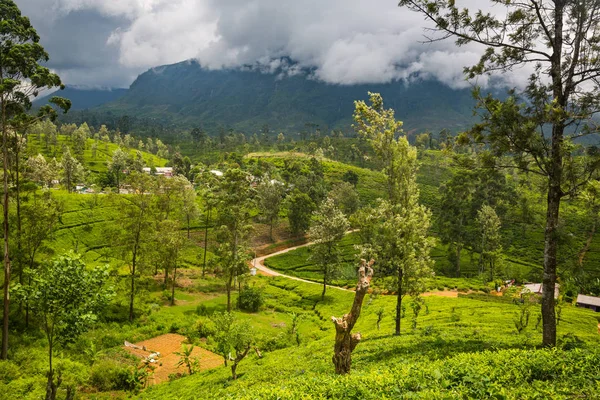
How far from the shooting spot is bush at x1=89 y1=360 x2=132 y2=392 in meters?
21.4

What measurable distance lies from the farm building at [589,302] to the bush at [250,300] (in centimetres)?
4897

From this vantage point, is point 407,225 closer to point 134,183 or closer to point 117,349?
point 117,349

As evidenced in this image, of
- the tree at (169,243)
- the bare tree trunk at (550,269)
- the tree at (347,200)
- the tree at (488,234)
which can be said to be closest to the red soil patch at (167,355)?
the tree at (169,243)

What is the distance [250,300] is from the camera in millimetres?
44125

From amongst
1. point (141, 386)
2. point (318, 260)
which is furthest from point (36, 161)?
point (141, 386)

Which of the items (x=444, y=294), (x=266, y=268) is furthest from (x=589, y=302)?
(x=266, y=268)

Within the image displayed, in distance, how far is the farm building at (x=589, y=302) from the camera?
51875 millimetres

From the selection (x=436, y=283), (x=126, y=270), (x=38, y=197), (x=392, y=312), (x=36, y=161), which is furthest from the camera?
(x=36, y=161)

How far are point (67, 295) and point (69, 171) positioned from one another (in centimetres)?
9409

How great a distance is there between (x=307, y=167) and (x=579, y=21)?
128195 mm

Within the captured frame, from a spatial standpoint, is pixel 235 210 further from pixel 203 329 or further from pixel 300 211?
pixel 300 211

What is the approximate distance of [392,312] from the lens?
132ft

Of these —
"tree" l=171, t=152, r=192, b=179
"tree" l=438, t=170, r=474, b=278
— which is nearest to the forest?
"tree" l=438, t=170, r=474, b=278

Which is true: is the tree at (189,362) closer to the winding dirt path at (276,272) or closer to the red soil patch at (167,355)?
the red soil patch at (167,355)
